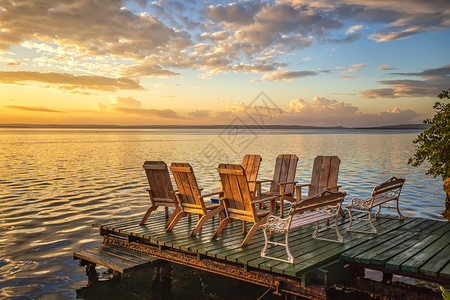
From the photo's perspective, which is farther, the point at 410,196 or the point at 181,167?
the point at 410,196

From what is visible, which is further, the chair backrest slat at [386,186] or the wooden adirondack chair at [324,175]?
the wooden adirondack chair at [324,175]

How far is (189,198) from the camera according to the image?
7473 millimetres

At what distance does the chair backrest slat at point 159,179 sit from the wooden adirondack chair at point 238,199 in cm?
165

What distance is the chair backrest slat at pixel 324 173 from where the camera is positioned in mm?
9297

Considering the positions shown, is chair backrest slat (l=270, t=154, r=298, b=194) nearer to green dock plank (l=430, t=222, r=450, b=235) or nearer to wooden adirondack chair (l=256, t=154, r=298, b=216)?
wooden adirondack chair (l=256, t=154, r=298, b=216)

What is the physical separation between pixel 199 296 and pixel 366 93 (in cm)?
4738

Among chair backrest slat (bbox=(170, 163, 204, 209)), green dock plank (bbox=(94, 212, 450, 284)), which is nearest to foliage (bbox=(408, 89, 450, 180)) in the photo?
green dock plank (bbox=(94, 212, 450, 284))

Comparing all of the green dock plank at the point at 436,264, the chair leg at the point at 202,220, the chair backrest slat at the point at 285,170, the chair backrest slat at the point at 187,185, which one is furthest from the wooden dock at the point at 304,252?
the chair backrest slat at the point at 285,170

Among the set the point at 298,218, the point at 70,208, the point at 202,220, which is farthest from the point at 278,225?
the point at 70,208

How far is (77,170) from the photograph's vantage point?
26.2 m

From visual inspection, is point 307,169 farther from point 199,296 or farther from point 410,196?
point 199,296

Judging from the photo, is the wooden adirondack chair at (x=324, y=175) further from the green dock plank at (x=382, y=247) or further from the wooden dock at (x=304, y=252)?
the green dock plank at (x=382, y=247)

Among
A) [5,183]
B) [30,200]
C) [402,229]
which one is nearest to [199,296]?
[402,229]

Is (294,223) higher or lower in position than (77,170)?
higher
